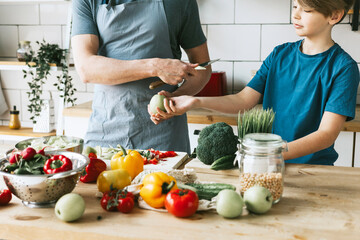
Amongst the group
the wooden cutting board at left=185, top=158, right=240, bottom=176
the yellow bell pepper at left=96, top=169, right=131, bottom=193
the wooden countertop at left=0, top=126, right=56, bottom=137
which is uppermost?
the yellow bell pepper at left=96, top=169, right=131, bottom=193

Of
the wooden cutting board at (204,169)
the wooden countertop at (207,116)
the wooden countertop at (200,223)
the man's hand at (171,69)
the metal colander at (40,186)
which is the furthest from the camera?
the wooden countertop at (207,116)

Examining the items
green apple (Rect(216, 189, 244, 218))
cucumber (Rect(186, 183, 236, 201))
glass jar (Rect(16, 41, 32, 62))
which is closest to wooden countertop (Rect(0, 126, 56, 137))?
glass jar (Rect(16, 41, 32, 62))

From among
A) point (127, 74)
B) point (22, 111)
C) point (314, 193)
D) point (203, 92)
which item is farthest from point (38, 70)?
point (314, 193)

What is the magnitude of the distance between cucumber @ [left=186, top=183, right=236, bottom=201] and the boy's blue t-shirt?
575 mm

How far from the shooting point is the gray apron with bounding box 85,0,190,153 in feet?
5.75

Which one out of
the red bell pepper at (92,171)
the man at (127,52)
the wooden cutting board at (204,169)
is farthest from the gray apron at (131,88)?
the red bell pepper at (92,171)

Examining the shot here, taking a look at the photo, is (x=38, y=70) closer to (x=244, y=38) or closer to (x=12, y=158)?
(x=244, y=38)

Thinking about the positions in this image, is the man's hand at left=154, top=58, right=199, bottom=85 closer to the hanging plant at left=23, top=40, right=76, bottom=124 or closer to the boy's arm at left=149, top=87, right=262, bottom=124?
the boy's arm at left=149, top=87, right=262, bottom=124

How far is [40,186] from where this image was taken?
3.36 feet

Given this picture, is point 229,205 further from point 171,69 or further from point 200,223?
point 171,69

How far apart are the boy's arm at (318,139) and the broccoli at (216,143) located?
189 millimetres

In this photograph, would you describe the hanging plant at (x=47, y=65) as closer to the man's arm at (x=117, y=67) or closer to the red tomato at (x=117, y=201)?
the man's arm at (x=117, y=67)

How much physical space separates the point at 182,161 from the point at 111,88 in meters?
0.53

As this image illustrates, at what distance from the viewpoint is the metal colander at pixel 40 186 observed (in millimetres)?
1016
